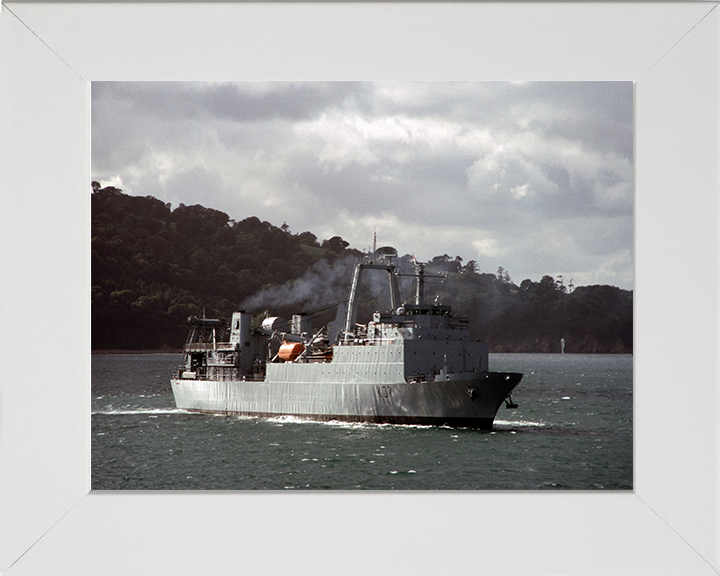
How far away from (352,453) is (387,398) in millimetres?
3577

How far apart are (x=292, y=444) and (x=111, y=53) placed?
10.6 meters

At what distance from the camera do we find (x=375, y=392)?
17.5 metres

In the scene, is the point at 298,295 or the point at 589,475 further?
the point at 298,295

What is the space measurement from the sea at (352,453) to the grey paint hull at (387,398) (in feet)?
0.89

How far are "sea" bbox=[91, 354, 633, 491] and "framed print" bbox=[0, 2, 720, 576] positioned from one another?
144 inches

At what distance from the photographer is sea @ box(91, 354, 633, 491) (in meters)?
11.6

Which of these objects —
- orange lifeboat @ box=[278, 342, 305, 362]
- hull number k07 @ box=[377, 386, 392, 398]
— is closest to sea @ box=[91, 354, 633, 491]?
hull number k07 @ box=[377, 386, 392, 398]

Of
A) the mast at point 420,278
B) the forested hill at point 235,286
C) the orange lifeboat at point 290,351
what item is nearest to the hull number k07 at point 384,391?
the mast at point 420,278

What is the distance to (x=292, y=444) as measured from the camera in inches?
604

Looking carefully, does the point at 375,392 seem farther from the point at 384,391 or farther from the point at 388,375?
the point at 388,375

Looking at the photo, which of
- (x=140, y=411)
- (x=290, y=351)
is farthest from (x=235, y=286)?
(x=290, y=351)

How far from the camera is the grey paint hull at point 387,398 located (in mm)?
16672
